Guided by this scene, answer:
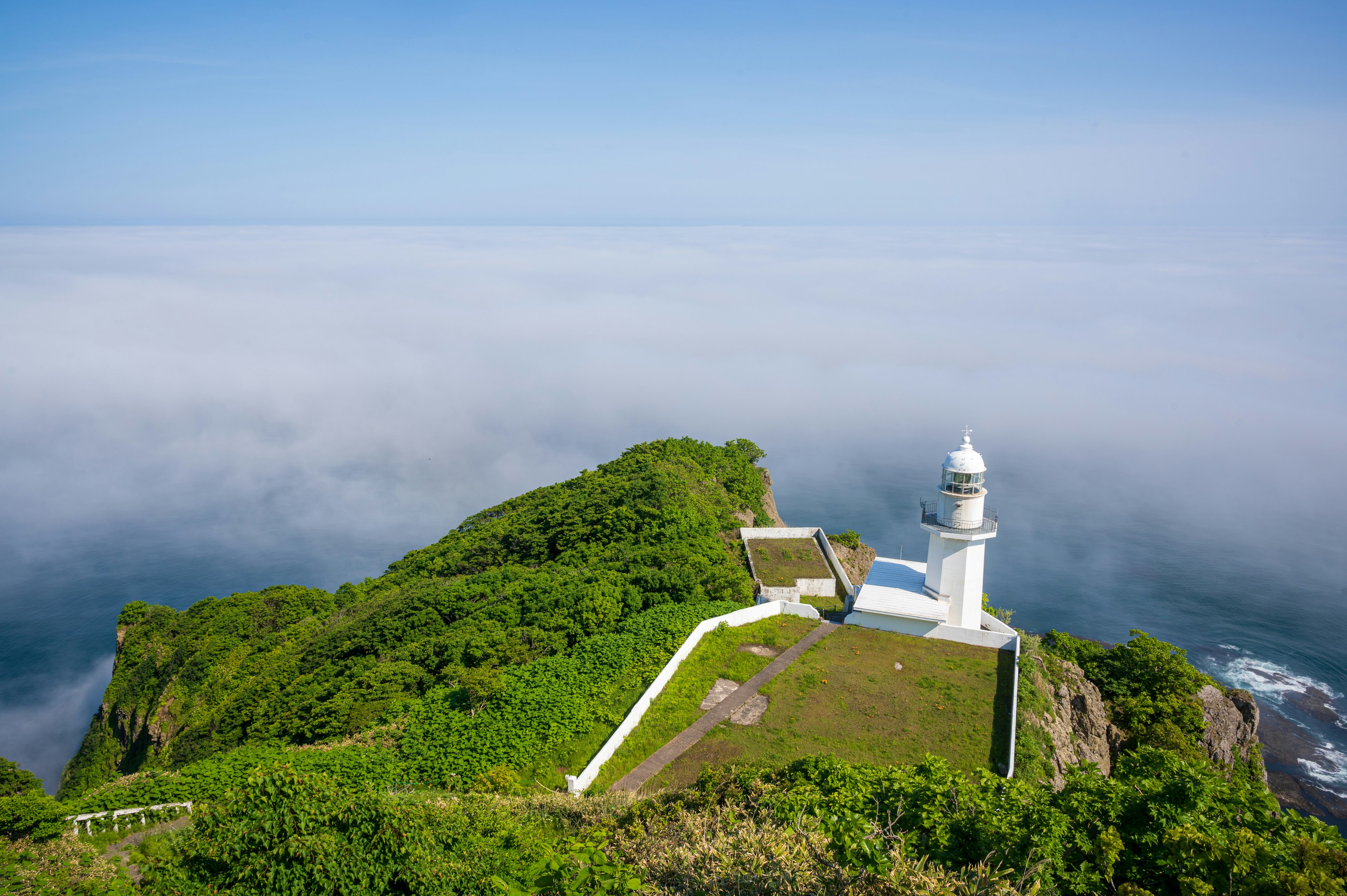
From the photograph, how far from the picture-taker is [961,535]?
103 feet

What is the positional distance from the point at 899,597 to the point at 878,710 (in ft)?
27.5

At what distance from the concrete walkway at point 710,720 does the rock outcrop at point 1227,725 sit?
20735 millimetres

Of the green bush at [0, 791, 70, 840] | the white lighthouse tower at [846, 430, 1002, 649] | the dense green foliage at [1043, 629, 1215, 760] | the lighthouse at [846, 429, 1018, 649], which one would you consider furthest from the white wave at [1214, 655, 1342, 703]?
the green bush at [0, 791, 70, 840]

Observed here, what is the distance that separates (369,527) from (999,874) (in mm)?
197323

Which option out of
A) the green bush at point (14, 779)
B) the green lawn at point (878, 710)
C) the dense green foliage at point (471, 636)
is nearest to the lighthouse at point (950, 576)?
the green lawn at point (878, 710)

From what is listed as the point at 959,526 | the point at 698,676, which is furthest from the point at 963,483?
the point at 698,676

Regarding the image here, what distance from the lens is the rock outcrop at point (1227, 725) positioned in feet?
117

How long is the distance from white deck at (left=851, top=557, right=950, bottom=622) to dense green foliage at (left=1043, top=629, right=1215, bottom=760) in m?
8.27

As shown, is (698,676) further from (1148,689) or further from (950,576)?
(1148,689)

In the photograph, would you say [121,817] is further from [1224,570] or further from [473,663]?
[1224,570]

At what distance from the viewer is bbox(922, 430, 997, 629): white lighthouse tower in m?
31.5

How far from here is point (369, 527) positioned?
7515 inches

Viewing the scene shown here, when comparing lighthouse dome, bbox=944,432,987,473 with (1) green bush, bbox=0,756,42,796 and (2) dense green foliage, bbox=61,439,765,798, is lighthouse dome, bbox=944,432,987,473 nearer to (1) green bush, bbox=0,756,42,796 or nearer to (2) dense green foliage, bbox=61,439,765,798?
(2) dense green foliage, bbox=61,439,765,798

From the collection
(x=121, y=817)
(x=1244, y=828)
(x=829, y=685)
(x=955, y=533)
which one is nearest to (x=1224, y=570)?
(x=955, y=533)
